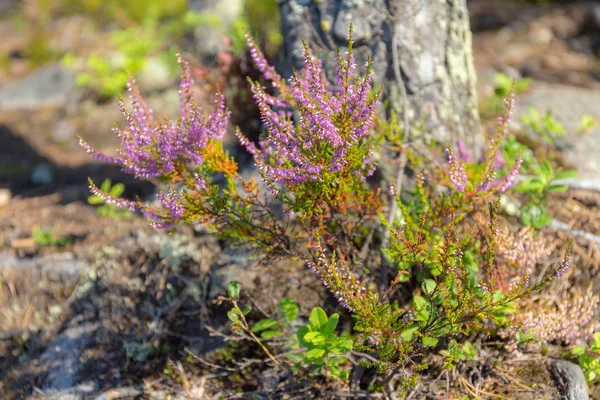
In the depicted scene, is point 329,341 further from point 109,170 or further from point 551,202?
point 109,170

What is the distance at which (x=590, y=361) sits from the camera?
2.25m

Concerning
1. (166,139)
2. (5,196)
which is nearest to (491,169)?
(166,139)

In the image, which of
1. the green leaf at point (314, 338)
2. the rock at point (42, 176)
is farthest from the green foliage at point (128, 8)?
the green leaf at point (314, 338)

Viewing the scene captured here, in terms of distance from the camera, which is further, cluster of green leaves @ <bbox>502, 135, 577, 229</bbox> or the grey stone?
the grey stone

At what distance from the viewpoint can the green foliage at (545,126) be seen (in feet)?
11.4

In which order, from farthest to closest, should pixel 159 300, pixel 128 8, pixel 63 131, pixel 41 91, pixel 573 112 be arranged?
pixel 128 8
pixel 41 91
pixel 63 131
pixel 573 112
pixel 159 300

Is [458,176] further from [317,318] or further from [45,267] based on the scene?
[45,267]

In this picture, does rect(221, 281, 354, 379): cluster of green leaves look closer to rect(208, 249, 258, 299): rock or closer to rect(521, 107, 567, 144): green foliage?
rect(208, 249, 258, 299): rock

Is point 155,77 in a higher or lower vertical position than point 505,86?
lower

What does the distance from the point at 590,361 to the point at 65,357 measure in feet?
8.96

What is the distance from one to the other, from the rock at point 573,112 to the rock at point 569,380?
1.61 meters

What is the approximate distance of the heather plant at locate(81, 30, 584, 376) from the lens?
182 cm

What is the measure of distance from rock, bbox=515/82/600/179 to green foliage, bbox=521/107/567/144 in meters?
0.12

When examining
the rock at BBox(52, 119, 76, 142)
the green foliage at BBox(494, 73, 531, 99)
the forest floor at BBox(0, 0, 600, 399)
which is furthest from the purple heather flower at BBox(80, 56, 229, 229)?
the rock at BBox(52, 119, 76, 142)
